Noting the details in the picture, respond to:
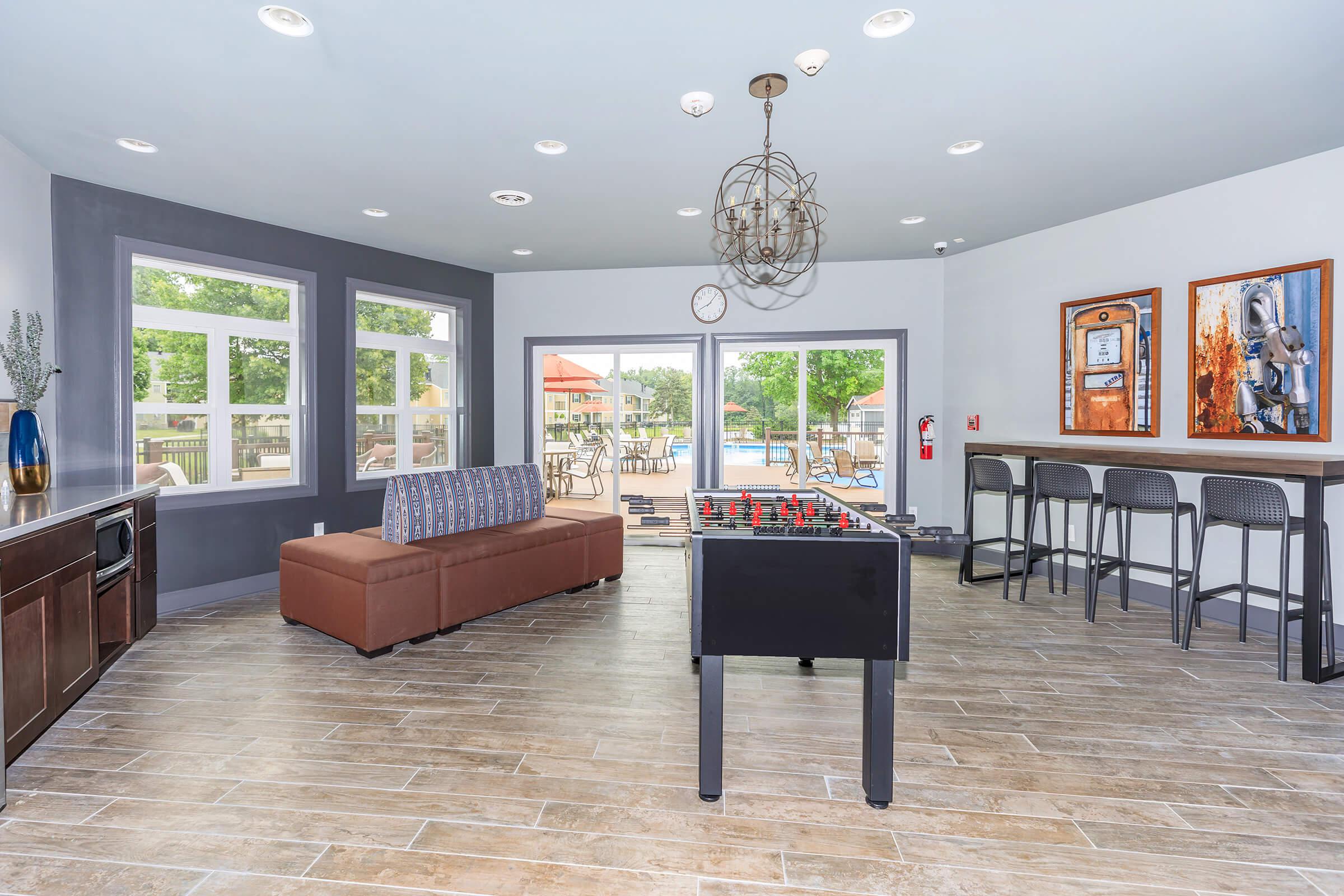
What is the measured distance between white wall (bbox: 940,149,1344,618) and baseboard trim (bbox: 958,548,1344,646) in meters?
0.20

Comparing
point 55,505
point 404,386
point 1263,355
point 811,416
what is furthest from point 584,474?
point 1263,355

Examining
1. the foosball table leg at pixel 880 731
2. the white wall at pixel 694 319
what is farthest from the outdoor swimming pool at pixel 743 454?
the foosball table leg at pixel 880 731

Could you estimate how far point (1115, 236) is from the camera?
16.0ft

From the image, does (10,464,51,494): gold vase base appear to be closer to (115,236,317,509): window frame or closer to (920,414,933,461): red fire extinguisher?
(115,236,317,509): window frame

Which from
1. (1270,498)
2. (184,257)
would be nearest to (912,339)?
(1270,498)

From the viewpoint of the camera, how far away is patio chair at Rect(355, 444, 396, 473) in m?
5.84

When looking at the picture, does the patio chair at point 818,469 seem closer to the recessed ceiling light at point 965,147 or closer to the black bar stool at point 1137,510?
the black bar stool at point 1137,510

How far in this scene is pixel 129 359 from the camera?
4402 millimetres

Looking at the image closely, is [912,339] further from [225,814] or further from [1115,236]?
[225,814]

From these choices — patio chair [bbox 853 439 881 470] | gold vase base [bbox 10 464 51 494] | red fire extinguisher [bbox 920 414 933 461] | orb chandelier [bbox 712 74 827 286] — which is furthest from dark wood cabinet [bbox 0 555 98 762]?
red fire extinguisher [bbox 920 414 933 461]

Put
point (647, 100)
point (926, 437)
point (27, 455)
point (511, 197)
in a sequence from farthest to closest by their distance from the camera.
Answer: point (926, 437) → point (511, 197) → point (27, 455) → point (647, 100)

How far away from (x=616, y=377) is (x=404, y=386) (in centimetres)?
209

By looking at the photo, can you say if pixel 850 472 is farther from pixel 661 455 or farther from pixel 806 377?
pixel 661 455

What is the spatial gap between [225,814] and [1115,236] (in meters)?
6.24
